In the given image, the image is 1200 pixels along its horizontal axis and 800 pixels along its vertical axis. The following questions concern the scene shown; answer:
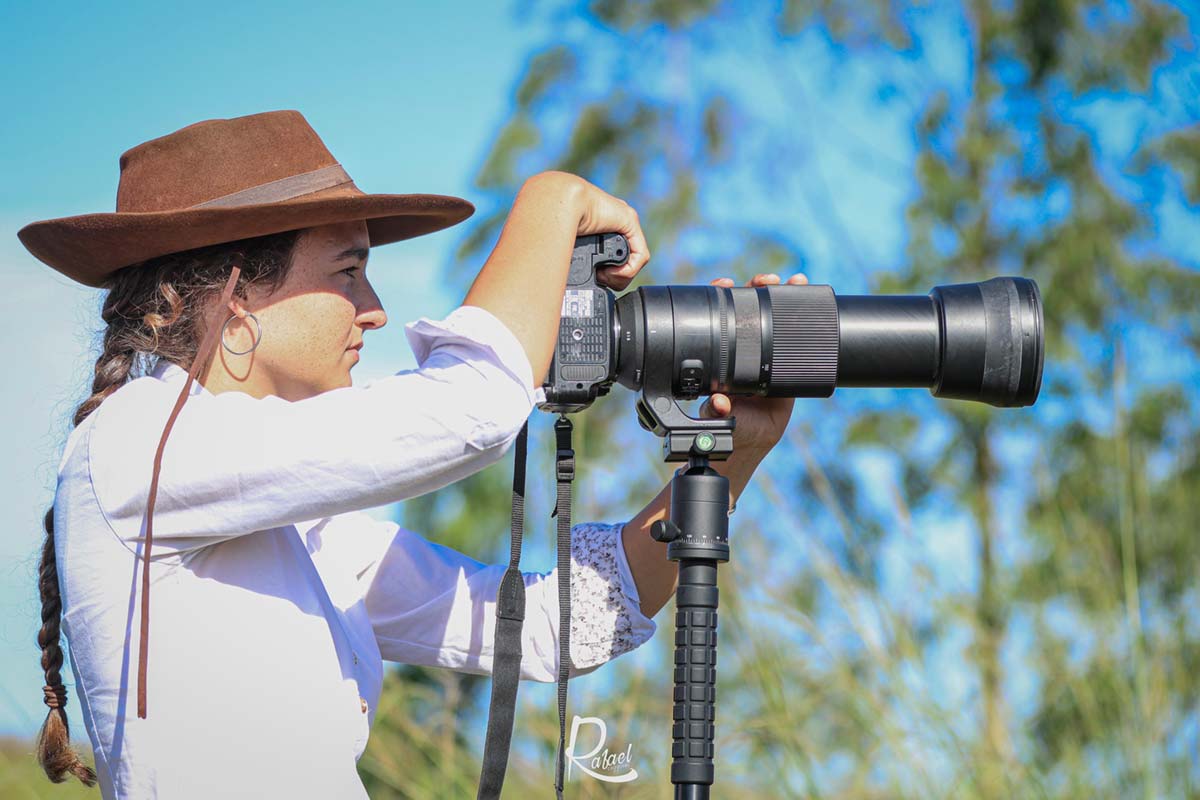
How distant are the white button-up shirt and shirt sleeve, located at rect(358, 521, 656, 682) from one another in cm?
17

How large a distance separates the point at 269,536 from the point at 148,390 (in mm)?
229

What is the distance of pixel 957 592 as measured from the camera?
3.25 metres

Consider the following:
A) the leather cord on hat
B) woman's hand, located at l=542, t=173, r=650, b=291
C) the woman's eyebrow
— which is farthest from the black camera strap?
the leather cord on hat

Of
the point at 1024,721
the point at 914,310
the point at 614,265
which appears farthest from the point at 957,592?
the point at 614,265

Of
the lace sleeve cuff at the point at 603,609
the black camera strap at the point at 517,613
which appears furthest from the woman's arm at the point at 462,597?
the black camera strap at the point at 517,613

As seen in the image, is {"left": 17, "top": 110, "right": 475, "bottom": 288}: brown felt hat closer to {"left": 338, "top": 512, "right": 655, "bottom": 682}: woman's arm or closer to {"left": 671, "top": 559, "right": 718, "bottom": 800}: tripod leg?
{"left": 338, "top": 512, "right": 655, "bottom": 682}: woman's arm

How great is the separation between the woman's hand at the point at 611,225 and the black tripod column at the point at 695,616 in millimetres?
251

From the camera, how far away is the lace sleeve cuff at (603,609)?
64.4 inches

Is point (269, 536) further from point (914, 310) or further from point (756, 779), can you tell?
point (756, 779)

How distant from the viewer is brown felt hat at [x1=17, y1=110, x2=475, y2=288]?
4.46 feet

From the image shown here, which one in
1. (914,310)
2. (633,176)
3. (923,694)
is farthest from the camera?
(633,176)

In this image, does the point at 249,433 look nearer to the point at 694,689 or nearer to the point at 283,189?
the point at 283,189

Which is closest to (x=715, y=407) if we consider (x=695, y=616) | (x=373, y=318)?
(x=695, y=616)

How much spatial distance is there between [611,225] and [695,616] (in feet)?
1.49
